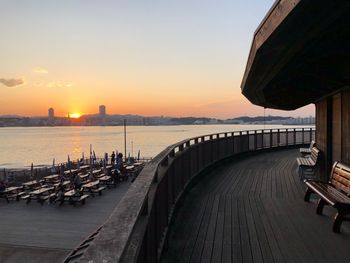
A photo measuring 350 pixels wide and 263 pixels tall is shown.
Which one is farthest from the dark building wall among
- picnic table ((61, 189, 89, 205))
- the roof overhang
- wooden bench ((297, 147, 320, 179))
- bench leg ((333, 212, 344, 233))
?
picnic table ((61, 189, 89, 205))

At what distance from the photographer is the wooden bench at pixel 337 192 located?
490 centimetres

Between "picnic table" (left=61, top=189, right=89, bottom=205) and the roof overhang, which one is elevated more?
the roof overhang

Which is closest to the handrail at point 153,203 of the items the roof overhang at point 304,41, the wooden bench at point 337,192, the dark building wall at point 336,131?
the roof overhang at point 304,41

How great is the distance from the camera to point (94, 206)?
62.7ft

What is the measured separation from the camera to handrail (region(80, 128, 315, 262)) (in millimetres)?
1455

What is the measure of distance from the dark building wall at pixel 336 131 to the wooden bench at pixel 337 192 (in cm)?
106

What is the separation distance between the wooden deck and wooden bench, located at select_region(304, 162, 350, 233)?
8.82 metres

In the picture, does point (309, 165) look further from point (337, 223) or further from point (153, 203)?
point (153, 203)

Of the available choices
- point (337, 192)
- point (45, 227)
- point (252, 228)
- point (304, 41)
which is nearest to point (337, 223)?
point (337, 192)

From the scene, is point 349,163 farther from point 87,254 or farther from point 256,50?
point 87,254

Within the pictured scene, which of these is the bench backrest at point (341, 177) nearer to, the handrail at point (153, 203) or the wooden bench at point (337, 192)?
the wooden bench at point (337, 192)

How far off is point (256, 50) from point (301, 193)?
5434mm

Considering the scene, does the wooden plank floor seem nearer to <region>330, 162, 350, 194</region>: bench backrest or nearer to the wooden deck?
<region>330, 162, 350, 194</region>: bench backrest

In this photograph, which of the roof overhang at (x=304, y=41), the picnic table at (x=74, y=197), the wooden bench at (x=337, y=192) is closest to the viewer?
the roof overhang at (x=304, y=41)
